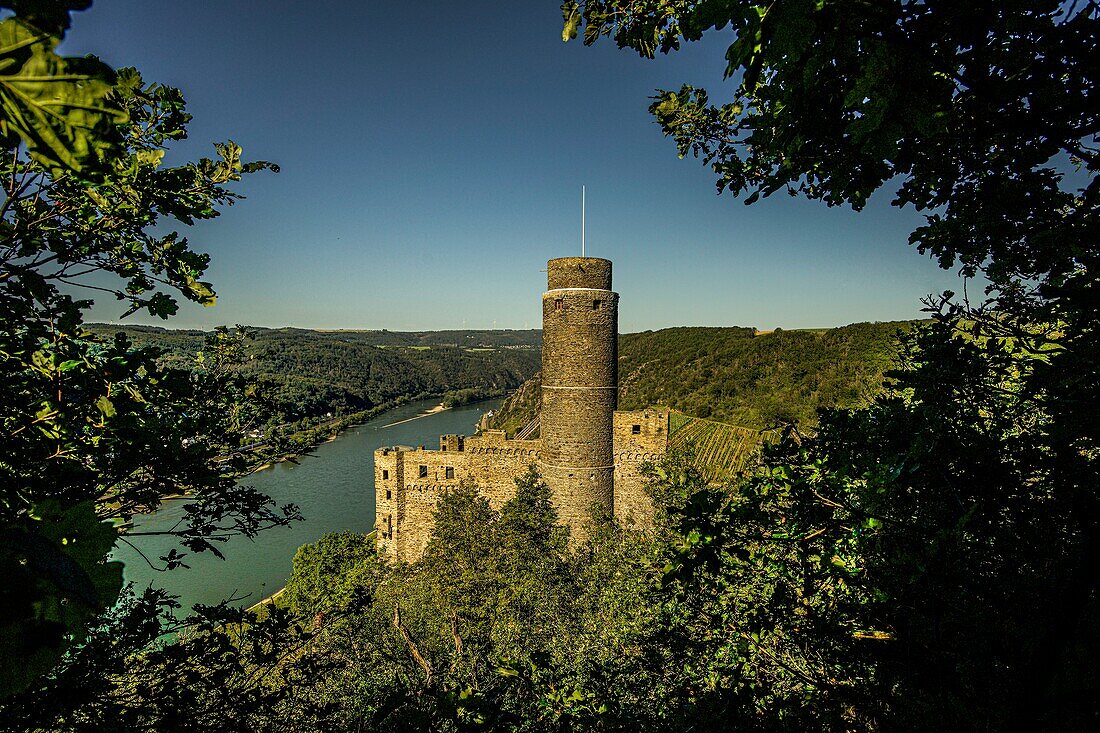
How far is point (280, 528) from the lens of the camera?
42.1 metres

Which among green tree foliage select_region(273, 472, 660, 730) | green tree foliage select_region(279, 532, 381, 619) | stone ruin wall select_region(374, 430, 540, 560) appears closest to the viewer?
green tree foliage select_region(273, 472, 660, 730)

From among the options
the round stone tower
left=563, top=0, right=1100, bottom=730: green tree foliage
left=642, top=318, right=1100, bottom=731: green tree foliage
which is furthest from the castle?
left=642, top=318, right=1100, bottom=731: green tree foliage

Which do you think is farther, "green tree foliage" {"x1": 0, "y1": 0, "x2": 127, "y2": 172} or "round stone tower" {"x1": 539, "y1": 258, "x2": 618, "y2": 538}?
"round stone tower" {"x1": 539, "y1": 258, "x2": 618, "y2": 538}

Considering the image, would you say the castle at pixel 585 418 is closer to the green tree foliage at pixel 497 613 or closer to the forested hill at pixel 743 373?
the green tree foliage at pixel 497 613

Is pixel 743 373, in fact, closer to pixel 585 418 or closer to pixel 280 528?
pixel 585 418

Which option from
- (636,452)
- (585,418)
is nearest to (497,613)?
(585,418)

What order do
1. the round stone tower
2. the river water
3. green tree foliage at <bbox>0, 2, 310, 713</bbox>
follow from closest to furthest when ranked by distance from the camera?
green tree foliage at <bbox>0, 2, 310, 713</bbox>, the round stone tower, the river water

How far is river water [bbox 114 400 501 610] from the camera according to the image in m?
25.2

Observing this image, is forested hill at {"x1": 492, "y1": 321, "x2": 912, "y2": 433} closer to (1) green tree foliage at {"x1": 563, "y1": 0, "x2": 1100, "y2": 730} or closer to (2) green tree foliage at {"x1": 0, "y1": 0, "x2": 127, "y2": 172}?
(1) green tree foliage at {"x1": 563, "y1": 0, "x2": 1100, "y2": 730}

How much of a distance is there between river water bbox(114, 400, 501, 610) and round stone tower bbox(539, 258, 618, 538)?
6884 mm

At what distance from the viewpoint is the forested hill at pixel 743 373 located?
26109 mm

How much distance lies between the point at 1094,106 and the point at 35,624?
333 cm

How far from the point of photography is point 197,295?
11.5 ft

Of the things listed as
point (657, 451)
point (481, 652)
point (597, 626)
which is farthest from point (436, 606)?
point (657, 451)
